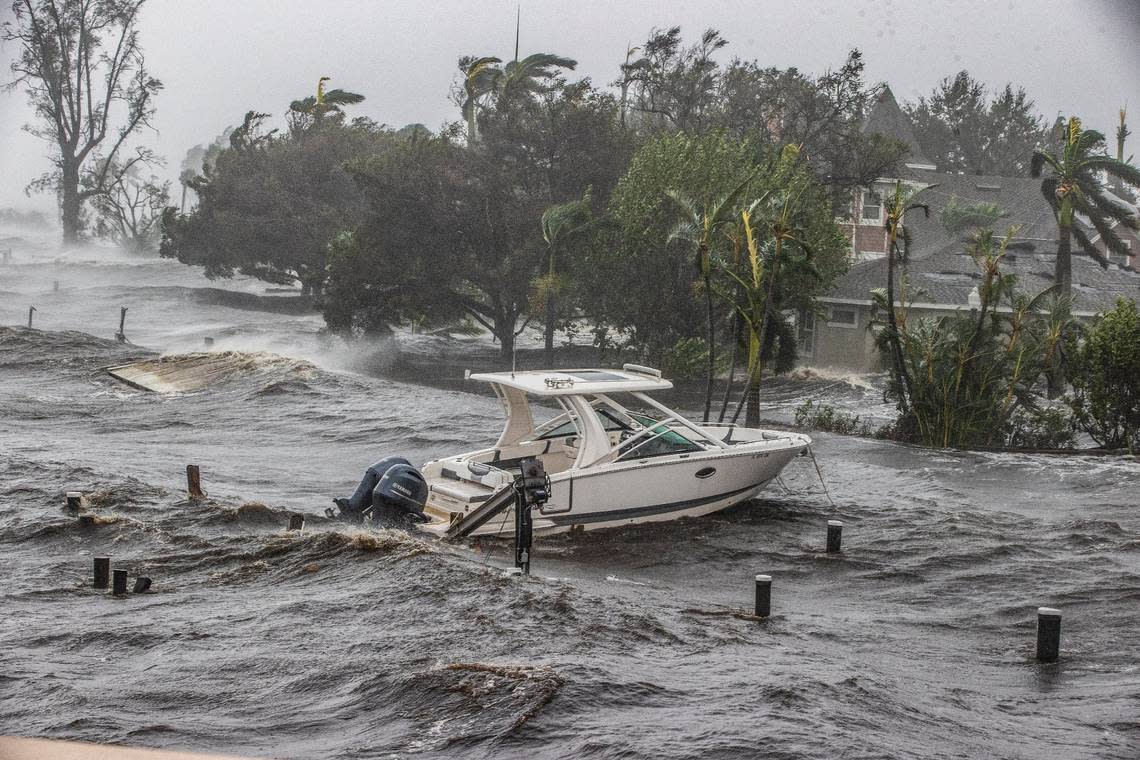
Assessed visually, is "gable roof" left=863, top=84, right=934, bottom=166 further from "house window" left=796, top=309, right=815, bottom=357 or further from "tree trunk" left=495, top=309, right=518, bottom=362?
"tree trunk" left=495, top=309, right=518, bottom=362

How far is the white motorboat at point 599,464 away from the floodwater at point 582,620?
39cm

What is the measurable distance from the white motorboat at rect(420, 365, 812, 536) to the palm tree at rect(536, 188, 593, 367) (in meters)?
23.7

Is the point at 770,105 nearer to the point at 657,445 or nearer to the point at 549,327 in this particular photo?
the point at 549,327

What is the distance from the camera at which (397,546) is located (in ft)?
44.5

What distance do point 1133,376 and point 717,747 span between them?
777 inches

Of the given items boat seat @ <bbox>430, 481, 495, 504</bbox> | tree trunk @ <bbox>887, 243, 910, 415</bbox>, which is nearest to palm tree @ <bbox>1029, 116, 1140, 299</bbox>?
tree trunk @ <bbox>887, 243, 910, 415</bbox>

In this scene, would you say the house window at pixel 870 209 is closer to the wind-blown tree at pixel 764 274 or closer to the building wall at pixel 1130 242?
the building wall at pixel 1130 242

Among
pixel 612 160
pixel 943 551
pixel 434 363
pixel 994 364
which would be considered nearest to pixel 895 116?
pixel 612 160

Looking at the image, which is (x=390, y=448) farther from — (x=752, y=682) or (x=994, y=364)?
(x=752, y=682)

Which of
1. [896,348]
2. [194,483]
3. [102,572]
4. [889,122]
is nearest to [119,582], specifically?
[102,572]

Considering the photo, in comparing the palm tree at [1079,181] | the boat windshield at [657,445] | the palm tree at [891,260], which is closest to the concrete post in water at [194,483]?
the boat windshield at [657,445]

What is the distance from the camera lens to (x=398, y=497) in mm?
14492

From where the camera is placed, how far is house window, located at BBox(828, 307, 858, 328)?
42188 mm

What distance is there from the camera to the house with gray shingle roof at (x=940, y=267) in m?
41.5
